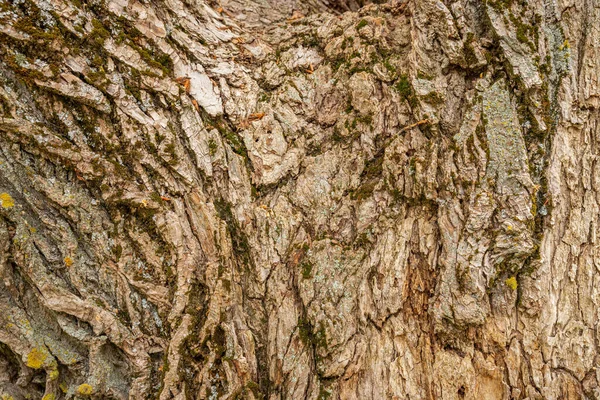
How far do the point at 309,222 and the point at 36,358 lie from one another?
9.62 ft

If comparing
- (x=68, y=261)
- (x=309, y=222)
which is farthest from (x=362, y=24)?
(x=68, y=261)

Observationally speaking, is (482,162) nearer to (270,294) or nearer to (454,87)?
(454,87)

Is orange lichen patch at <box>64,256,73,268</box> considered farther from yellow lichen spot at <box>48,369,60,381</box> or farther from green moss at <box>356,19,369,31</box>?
green moss at <box>356,19,369,31</box>

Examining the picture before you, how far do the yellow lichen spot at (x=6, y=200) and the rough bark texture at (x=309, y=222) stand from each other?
1 centimetres

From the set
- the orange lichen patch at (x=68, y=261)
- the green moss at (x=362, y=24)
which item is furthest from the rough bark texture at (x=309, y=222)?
the green moss at (x=362, y=24)

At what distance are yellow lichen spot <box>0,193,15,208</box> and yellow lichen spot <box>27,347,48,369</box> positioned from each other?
1.38 metres

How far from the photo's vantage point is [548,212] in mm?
3553

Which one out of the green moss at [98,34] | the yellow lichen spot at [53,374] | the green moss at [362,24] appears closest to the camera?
the yellow lichen spot at [53,374]

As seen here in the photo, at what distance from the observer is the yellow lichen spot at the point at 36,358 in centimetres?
344

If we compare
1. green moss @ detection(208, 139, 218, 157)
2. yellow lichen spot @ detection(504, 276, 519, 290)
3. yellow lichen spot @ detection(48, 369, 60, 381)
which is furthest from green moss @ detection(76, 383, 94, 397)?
yellow lichen spot @ detection(504, 276, 519, 290)

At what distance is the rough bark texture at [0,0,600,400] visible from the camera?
3.45m

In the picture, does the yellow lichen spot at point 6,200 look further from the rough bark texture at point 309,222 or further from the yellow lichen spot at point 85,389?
the yellow lichen spot at point 85,389

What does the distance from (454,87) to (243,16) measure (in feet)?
9.44

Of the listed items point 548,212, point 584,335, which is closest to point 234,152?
point 548,212
